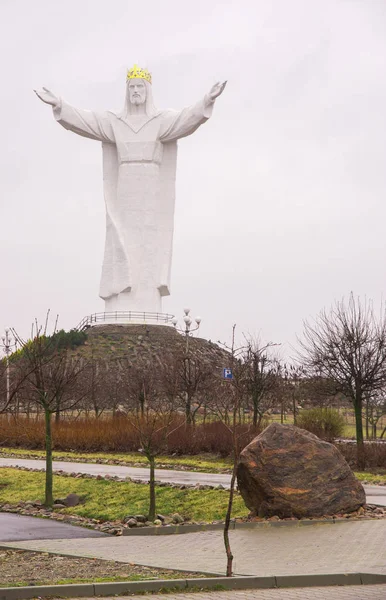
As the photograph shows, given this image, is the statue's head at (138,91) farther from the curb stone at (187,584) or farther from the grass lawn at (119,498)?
the curb stone at (187,584)

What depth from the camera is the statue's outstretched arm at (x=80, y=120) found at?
46.5m

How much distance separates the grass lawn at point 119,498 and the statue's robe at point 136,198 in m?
31.6

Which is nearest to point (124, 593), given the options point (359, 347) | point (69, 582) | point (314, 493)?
point (69, 582)

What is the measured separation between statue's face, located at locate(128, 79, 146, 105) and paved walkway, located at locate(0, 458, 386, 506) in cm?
2976

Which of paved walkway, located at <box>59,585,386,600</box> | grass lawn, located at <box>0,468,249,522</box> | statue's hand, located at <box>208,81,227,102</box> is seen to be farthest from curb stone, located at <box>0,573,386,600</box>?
statue's hand, located at <box>208,81,227,102</box>

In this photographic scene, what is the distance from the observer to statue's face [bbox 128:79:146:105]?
162ft

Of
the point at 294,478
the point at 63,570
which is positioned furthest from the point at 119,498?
the point at 63,570

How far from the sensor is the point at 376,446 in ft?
71.4

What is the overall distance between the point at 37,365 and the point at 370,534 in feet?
23.5

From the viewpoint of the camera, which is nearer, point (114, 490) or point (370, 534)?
point (370, 534)

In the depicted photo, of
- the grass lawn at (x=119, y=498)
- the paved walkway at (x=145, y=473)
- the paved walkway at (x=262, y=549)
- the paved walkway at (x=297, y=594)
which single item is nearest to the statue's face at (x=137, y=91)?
the paved walkway at (x=145, y=473)

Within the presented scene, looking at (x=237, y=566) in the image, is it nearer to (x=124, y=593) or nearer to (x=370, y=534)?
(x=124, y=593)

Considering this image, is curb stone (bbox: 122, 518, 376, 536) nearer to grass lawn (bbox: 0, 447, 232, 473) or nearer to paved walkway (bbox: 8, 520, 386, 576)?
paved walkway (bbox: 8, 520, 386, 576)

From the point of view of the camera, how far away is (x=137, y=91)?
49.3 metres
